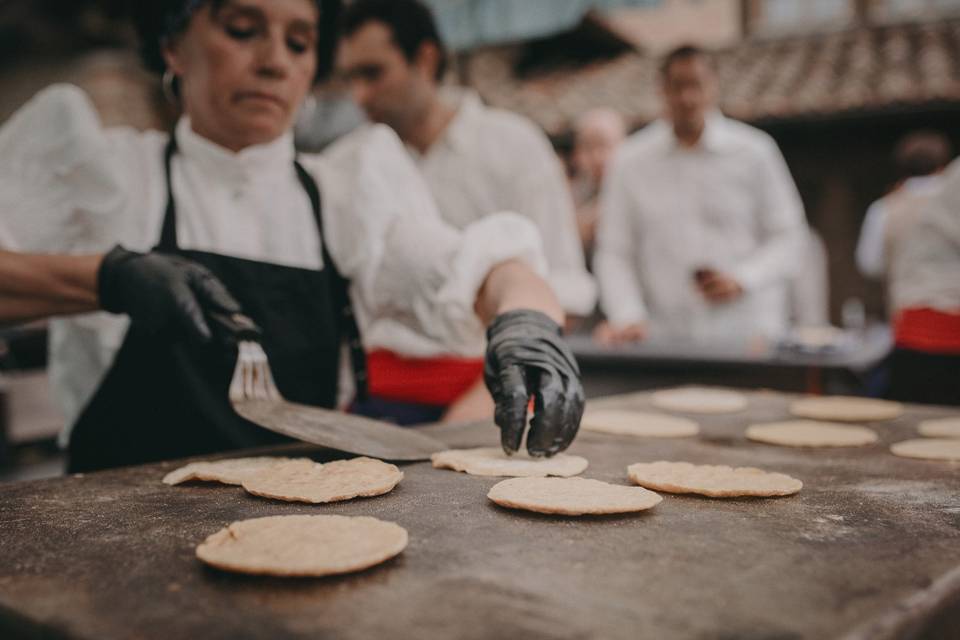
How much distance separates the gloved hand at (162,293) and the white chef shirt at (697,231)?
123 inches

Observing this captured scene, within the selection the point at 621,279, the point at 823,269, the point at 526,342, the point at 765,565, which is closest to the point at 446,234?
the point at 526,342

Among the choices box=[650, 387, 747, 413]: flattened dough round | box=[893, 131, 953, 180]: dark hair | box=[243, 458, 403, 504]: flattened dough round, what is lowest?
box=[650, 387, 747, 413]: flattened dough round

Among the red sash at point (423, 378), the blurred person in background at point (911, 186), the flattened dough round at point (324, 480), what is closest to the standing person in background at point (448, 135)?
the red sash at point (423, 378)

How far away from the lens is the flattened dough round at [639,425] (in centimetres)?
183

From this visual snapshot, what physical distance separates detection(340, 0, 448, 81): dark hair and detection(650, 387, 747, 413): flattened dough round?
162 cm

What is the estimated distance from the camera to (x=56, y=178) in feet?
5.95

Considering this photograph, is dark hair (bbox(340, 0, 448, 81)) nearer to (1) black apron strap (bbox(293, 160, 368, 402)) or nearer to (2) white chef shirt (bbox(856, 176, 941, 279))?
(1) black apron strap (bbox(293, 160, 368, 402))

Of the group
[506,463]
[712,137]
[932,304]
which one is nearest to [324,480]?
[506,463]

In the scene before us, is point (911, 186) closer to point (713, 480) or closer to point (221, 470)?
point (713, 480)

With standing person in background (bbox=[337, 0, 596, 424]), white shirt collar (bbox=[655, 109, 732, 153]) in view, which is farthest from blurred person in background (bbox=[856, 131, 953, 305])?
standing person in background (bbox=[337, 0, 596, 424])

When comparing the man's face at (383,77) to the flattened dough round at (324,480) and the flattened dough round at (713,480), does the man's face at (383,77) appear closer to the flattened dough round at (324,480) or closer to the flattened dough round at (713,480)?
the flattened dough round at (324,480)

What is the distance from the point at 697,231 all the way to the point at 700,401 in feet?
8.28

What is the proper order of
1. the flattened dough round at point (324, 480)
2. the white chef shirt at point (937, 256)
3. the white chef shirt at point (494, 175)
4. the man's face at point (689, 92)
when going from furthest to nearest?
the man's face at point (689, 92)
the white chef shirt at point (937, 256)
the white chef shirt at point (494, 175)
the flattened dough round at point (324, 480)

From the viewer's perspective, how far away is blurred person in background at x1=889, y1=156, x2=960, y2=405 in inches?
134
